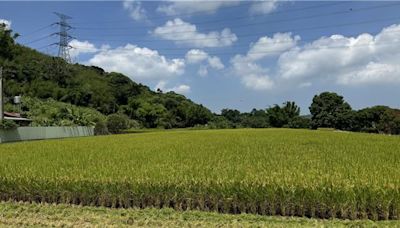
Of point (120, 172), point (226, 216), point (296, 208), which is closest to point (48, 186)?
point (120, 172)

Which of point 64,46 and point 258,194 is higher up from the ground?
point 64,46

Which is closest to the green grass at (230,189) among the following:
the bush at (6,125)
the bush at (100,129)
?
the bush at (6,125)

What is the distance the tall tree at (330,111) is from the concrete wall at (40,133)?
144ft

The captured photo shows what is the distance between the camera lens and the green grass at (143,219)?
800 cm

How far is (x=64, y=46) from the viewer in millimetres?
80188

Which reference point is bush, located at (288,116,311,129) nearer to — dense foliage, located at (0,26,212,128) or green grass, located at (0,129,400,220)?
dense foliage, located at (0,26,212,128)

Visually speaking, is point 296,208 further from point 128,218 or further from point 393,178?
point 128,218

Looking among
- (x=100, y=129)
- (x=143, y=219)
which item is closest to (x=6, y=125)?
(x=100, y=129)

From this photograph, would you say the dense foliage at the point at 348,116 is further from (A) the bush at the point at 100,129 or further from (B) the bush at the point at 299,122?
(A) the bush at the point at 100,129

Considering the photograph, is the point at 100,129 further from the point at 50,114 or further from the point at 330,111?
the point at 330,111

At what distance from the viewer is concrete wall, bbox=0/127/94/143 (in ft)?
152

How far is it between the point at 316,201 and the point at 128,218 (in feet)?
12.4

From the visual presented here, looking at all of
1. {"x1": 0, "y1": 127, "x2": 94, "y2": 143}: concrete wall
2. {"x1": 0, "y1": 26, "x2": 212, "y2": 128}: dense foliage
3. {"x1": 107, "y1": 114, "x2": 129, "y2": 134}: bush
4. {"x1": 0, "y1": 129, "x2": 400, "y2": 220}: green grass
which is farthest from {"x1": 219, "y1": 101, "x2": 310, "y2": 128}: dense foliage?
{"x1": 0, "y1": 129, "x2": 400, "y2": 220}: green grass

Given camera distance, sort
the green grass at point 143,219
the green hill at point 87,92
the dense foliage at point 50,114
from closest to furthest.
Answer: the green grass at point 143,219
the dense foliage at point 50,114
the green hill at point 87,92
